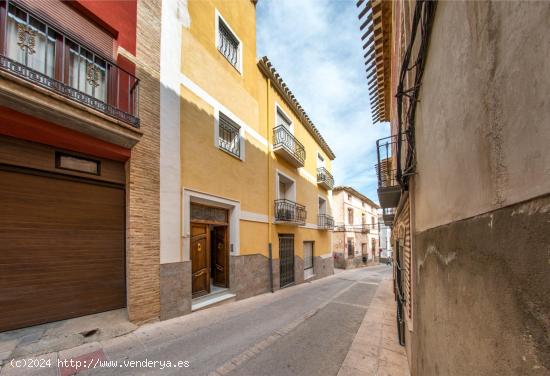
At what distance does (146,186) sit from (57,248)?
186 cm

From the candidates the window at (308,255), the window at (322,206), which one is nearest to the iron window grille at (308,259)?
the window at (308,255)

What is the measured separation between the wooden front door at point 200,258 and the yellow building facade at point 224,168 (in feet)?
0.09

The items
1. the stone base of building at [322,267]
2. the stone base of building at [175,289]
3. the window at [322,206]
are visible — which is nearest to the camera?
the stone base of building at [175,289]

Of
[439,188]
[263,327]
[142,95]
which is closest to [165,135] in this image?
[142,95]

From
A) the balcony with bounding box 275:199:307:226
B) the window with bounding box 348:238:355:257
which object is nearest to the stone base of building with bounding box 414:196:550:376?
the balcony with bounding box 275:199:307:226

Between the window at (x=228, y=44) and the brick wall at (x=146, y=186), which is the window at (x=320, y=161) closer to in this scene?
the window at (x=228, y=44)

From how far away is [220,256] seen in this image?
7945 mm

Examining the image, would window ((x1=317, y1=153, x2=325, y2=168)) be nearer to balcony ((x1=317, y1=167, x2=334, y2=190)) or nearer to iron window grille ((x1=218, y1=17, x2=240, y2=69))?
balcony ((x1=317, y1=167, x2=334, y2=190))

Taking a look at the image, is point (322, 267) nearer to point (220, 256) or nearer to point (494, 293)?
point (220, 256)

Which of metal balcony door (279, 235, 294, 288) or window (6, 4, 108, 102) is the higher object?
window (6, 4, 108, 102)

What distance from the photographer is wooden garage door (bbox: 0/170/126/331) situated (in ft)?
12.9

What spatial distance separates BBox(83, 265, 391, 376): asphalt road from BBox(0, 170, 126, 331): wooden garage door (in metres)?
1.21

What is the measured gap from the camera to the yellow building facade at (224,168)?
5.97m

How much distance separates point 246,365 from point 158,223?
3.41 meters
